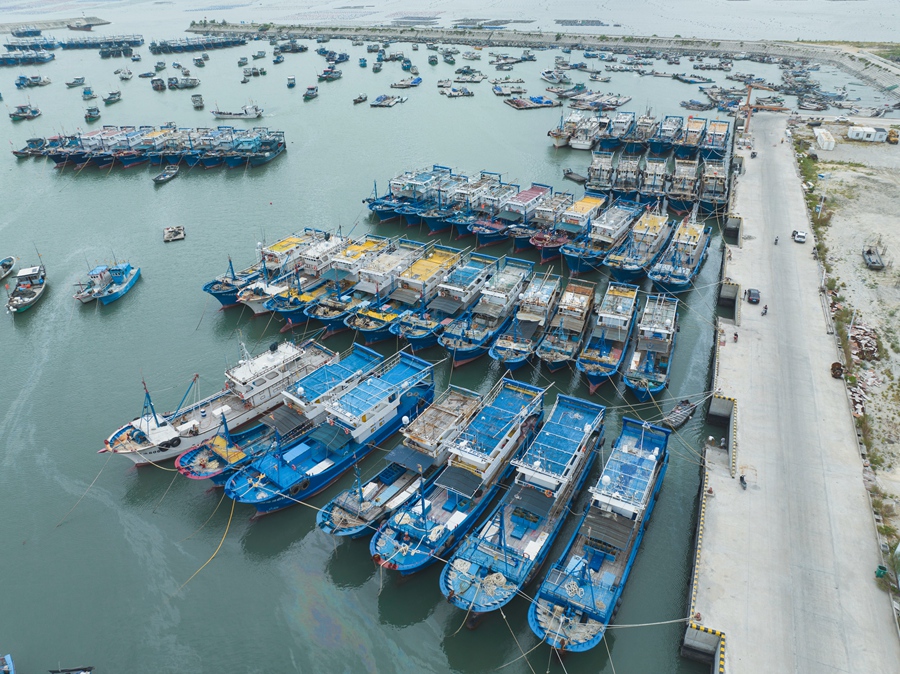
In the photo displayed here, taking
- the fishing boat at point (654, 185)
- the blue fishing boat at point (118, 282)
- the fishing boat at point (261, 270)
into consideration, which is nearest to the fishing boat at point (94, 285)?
the blue fishing boat at point (118, 282)

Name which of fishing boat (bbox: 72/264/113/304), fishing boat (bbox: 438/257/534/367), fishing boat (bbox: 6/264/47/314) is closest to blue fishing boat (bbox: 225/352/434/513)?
fishing boat (bbox: 438/257/534/367)

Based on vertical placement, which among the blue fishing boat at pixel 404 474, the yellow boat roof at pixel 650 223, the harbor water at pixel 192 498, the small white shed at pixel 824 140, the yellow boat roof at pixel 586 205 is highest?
the small white shed at pixel 824 140

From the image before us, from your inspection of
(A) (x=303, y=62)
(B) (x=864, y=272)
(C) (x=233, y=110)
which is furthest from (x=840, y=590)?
(A) (x=303, y=62)

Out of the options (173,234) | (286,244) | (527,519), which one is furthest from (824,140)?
(173,234)

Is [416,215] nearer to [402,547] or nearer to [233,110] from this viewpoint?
[402,547]

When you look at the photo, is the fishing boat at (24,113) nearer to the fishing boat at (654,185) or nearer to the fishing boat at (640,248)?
the fishing boat at (654,185)

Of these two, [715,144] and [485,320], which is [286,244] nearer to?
[485,320]
